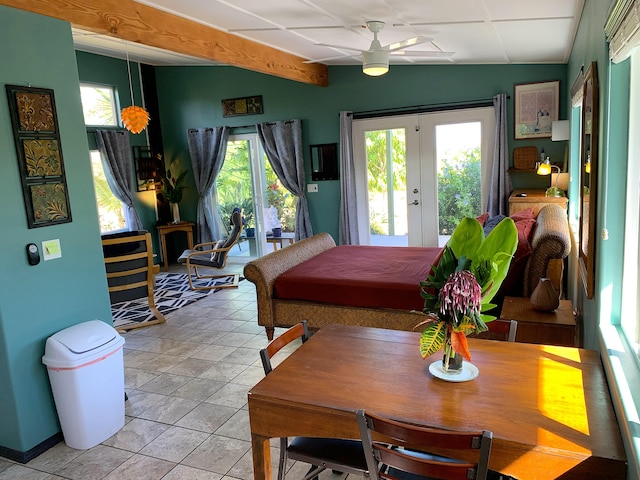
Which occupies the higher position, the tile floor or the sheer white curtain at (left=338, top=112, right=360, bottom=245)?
the sheer white curtain at (left=338, top=112, right=360, bottom=245)

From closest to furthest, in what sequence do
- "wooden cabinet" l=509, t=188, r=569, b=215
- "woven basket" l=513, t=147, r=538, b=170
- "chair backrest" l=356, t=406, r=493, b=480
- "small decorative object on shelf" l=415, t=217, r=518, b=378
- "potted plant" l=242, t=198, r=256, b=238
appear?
"chair backrest" l=356, t=406, r=493, b=480 < "small decorative object on shelf" l=415, t=217, r=518, b=378 < "wooden cabinet" l=509, t=188, r=569, b=215 < "woven basket" l=513, t=147, r=538, b=170 < "potted plant" l=242, t=198, r=256, b=238

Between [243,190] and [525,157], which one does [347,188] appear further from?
[525,157]

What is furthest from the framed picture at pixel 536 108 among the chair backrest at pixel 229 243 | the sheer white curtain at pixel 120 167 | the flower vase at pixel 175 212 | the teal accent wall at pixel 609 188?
the sheer white curtain at pixel 120 167

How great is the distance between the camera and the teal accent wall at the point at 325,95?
543 cm

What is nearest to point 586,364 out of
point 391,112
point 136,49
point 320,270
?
point 320,270

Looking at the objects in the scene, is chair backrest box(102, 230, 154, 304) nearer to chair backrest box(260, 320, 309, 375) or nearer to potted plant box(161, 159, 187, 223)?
potted plant box(161, 159, 187, 223)

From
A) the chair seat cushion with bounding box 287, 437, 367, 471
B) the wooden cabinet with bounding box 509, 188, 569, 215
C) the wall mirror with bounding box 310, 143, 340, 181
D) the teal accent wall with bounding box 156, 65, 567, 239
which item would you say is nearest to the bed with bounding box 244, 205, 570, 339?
the wooden cabinet with bounding box 509, 188, 569, 215

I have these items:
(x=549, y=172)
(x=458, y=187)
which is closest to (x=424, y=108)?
(x=458, y=187)

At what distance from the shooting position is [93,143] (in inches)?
264

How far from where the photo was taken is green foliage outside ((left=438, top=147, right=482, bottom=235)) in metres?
5.75

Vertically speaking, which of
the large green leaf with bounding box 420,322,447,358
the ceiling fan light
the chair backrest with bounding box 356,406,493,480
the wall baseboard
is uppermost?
the ceiling fan light

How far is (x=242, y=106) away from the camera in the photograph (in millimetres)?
7062

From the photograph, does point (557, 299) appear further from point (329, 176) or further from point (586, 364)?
point (329, 176)

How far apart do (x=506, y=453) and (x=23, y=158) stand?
279cm
